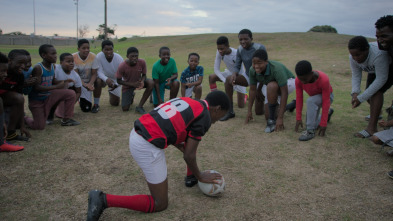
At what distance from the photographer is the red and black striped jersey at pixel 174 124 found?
8.48ft

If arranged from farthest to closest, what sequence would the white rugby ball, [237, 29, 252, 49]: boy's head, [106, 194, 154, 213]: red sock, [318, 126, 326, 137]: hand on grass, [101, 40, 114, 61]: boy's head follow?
1. [101, 40, 114, 61]: boy's head
2. [237, 29, 252, 49]: boy's head
3. [318, 126, 326, 137]: hand on grass
4. the white rugby ball
5. [106, 194, 154, 213]: red sock

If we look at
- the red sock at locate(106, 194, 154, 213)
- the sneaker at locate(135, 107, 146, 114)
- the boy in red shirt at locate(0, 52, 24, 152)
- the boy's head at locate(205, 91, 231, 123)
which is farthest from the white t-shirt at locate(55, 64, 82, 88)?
the boy's head at locate(205, 91, 231, 123)

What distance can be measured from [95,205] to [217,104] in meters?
1.42

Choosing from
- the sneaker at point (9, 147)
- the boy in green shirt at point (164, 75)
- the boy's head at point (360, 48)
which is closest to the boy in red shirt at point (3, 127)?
the sneaker at point (9, 147)

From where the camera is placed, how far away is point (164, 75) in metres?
6.47

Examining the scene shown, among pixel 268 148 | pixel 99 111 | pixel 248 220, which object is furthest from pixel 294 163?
pixel 99 111

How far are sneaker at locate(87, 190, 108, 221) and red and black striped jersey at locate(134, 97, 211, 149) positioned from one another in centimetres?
64

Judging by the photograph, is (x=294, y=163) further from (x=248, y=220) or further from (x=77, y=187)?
(x=77, y=187)

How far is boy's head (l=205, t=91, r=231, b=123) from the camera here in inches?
107

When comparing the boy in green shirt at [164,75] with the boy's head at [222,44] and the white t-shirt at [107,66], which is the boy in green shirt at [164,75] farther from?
the boy's head at [222,44]

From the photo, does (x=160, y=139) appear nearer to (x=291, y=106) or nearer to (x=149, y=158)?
(x=149, y=158)

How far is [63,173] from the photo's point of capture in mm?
A: 3400

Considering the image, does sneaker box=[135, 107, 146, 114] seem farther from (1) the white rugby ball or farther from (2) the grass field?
(1) the white rugby ball

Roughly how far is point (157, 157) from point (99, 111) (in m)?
4.05
